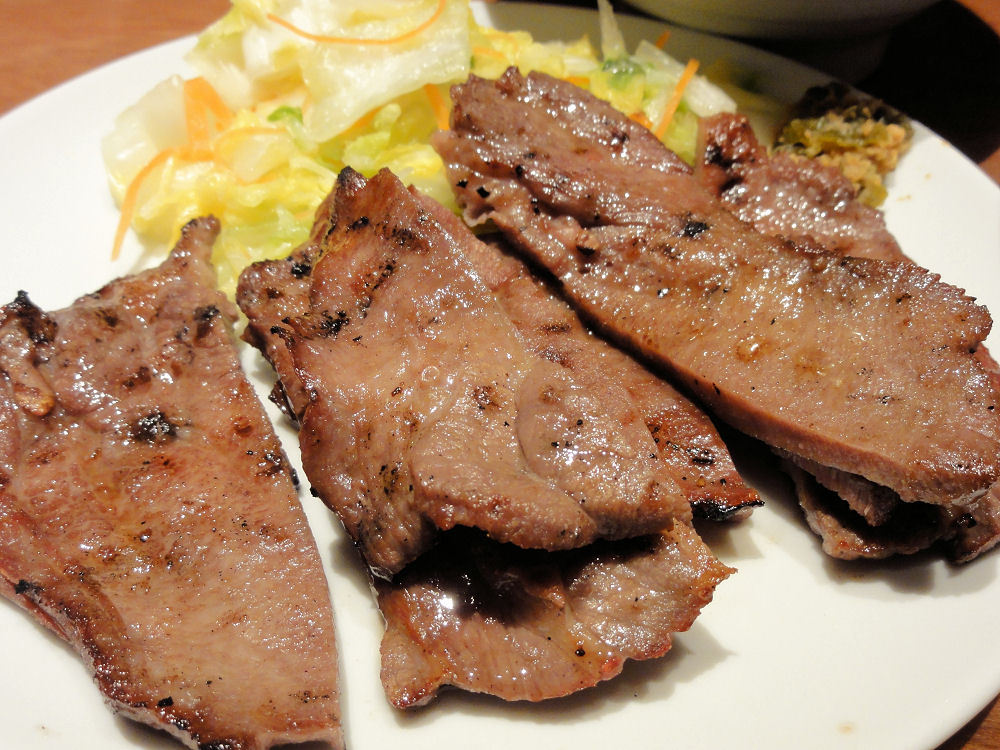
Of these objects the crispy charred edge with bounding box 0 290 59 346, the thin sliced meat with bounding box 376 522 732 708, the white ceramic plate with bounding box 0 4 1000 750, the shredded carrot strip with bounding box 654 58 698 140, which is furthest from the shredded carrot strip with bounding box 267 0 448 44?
the thin sliced meat with bounding box 376 522 732 708

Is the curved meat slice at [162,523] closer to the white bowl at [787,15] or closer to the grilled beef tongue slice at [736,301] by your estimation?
the grilled beef tongue slice at [736,301]

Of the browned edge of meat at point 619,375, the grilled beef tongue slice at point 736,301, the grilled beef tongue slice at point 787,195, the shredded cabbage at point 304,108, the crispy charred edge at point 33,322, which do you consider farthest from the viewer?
the shredded cabbage at point 304,108

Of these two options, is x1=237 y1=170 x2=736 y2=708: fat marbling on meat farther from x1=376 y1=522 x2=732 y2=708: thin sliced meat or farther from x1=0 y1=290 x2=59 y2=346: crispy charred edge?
x1=0 y1=290 x2=59 y2=346: crispy charred edge

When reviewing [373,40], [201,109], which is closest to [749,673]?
[373,40]

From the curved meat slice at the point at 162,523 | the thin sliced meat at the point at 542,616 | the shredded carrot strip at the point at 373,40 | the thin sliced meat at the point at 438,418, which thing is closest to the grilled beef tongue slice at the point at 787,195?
the thin sliced meat at the point at 438,418

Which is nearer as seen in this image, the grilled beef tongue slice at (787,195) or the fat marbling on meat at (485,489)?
the fat marbling on meat at (485,489)

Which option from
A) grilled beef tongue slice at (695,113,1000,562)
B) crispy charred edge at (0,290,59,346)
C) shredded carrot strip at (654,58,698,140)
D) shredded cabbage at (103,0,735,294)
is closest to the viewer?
crispy charred edge at (0,290,59,346)

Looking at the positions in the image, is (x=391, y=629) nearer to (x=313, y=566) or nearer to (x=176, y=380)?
(x=313, y=566)
